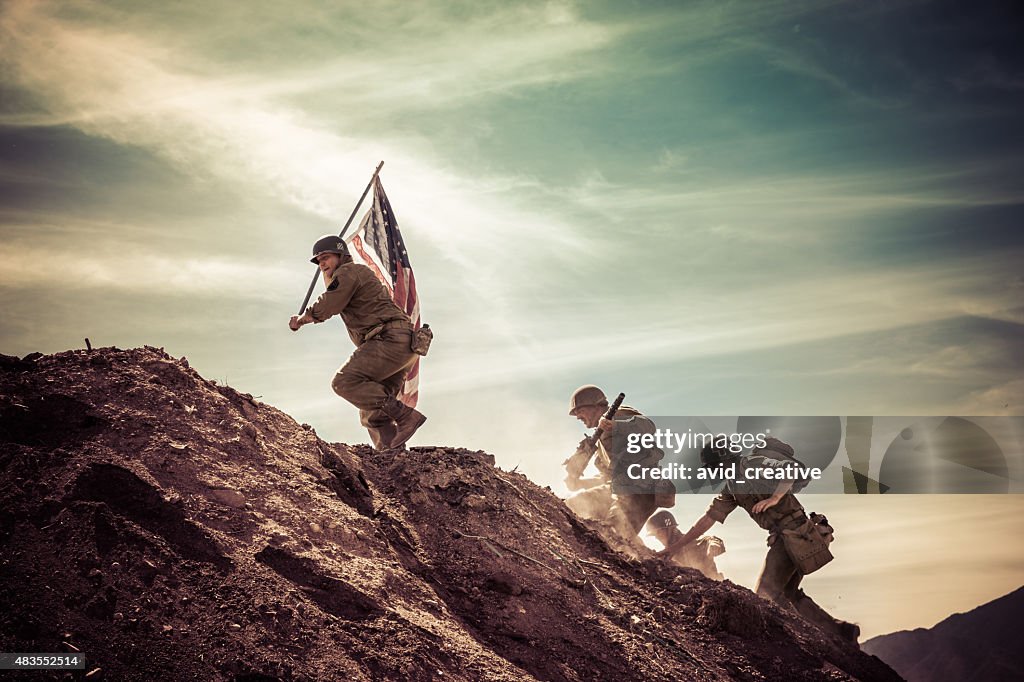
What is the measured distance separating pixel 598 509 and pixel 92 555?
23.2 feet

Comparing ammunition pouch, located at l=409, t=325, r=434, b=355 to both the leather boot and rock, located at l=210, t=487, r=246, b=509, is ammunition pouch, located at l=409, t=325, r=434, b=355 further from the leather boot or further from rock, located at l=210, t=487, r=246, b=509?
rock, located at l=210, t=487, r=246, b=509

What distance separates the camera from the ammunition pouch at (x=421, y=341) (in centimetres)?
955

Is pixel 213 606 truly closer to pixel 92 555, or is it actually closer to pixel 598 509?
pixel 92 555

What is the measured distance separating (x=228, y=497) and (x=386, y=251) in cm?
766

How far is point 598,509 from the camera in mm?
10523

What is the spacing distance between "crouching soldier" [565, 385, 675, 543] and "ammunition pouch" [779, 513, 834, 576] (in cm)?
167

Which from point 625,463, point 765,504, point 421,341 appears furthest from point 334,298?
point 765,504

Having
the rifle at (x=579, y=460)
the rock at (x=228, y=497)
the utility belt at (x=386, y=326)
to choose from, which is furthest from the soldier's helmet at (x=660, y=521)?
the rock at (x=228, y=497)

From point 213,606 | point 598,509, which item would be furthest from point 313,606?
point 598,509

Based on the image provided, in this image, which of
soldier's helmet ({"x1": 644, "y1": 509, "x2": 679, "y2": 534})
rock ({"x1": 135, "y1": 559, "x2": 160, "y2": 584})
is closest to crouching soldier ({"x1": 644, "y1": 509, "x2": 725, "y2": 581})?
soldier's helmet ({"x1": 644, "y1": 509, "x2": 679, "y2": 534})

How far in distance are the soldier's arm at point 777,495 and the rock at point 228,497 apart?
6.32 metres

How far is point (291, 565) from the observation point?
199 inches

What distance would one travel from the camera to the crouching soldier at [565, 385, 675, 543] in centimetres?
1034

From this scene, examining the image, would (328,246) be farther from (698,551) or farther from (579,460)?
(698,551)
